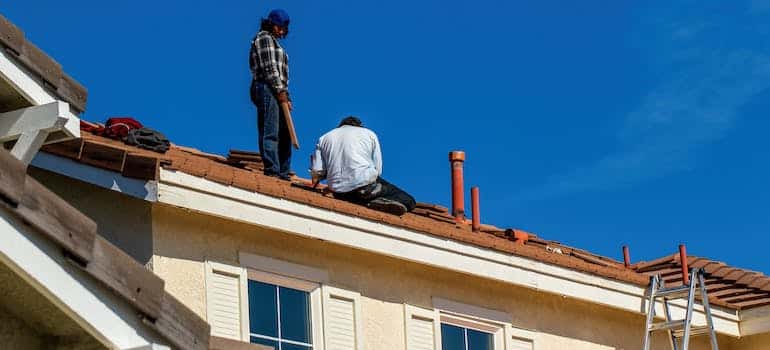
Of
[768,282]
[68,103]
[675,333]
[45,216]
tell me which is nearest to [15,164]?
[45,216]

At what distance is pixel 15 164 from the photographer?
785 centimetres

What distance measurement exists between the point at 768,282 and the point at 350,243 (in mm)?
Result: 5979

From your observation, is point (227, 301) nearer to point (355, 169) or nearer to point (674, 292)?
point (355, 169)

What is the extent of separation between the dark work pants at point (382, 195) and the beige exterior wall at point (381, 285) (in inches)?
30.0

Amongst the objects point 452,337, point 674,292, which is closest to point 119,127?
point 452,337

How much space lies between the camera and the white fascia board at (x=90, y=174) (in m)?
13.7

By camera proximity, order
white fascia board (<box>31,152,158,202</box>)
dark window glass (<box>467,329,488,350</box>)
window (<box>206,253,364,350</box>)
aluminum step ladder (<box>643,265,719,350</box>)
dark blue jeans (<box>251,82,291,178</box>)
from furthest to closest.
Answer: aluminum step ladder (<box>643,265,719,350</box>) → dark blue jeans (<box>251,82,291,178</box>) → dark window glass (<box>467,329,488,350</box>) → window (<box>206,253,364,350</box>) → white fascia board (<box>31,152,158,202</box>)

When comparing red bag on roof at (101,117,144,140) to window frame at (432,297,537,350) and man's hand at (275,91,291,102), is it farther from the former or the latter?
window frame at (432,297,537,350)

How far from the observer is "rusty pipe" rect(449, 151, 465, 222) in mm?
19266

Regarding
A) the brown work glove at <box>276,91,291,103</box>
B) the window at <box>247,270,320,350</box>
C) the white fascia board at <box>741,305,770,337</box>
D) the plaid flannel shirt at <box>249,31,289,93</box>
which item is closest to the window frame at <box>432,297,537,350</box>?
the window at <box>247,270,320,350</box>

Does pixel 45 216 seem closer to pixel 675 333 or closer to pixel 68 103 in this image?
pixel 68 103

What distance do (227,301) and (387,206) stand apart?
2292 mm

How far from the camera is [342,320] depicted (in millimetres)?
15508

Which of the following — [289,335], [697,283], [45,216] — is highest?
[697,283]
